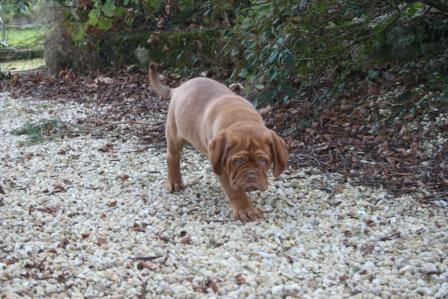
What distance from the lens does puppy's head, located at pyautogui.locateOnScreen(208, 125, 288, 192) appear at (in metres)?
3.94

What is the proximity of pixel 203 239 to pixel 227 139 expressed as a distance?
2.11 feet

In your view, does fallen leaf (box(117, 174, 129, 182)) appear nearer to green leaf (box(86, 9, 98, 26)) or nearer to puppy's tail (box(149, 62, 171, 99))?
puppy's tail (box(149, 62, 171, 99))

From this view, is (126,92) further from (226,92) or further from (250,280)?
(250,280)

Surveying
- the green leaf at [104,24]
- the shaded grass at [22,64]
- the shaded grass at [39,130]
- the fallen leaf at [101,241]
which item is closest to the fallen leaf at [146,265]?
the fallen leaf at [101,241]

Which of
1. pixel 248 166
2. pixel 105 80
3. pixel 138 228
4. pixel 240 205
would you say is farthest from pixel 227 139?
pixel 105 80

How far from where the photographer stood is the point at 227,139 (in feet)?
13.0

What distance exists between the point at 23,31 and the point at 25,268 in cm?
1839

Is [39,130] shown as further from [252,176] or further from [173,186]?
[252,176]

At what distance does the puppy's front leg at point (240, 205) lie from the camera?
431 centimetres

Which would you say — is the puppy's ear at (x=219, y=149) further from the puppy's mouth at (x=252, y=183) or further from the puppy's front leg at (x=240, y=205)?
the puppy's front leg at (x=240, y=205)

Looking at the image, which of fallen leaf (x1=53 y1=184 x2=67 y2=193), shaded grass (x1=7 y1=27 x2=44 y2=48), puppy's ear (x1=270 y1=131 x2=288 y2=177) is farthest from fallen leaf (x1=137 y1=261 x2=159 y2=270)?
shaded grass (x1=7 y1=27 x2=44 y2=48)

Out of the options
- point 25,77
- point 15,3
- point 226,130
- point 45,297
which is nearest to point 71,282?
point 45,297

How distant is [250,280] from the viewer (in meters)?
3.40

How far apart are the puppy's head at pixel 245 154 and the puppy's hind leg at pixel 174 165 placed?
3.09 ft
